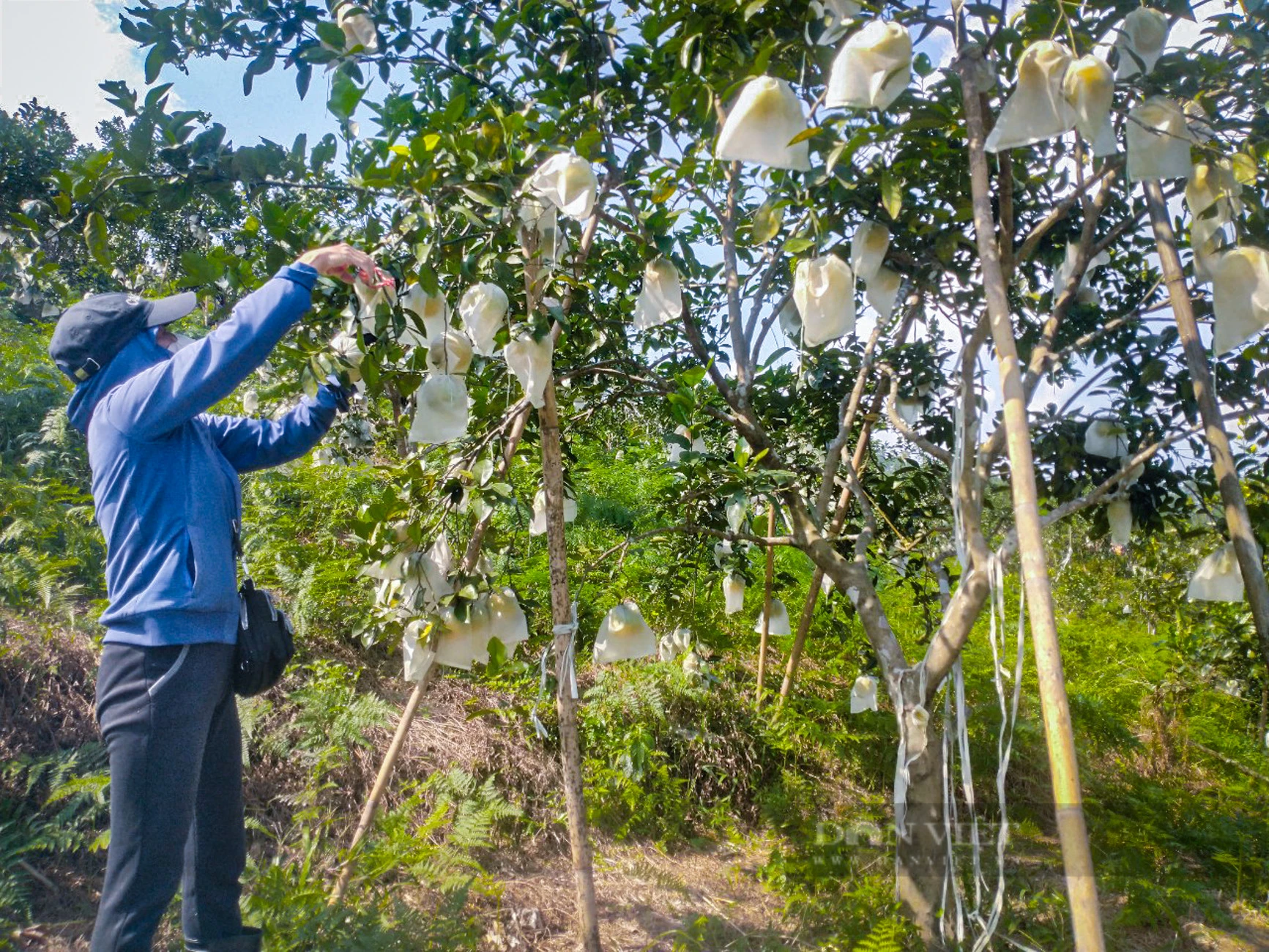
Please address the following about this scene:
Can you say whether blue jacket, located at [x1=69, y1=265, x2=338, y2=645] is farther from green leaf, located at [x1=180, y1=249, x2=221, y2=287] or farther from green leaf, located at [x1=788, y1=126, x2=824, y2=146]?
green leaf, located at [x1=788, y1=126, x2=824, y2=146]

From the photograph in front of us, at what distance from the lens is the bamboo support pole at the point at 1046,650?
112 cm

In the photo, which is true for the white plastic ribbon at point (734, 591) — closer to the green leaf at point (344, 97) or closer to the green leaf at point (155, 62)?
the green leaf at point (344, 97)

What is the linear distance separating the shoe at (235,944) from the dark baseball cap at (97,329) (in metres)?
1.33

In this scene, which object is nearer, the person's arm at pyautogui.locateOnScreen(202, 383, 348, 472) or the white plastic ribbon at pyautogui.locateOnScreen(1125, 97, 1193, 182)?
the white plastic ribbon at pyautogui.locateOnScreen(1125, 97, 1193, 182)

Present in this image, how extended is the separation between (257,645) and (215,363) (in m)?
0.65

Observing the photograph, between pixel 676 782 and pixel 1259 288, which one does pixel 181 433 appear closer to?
pixel 1259 288

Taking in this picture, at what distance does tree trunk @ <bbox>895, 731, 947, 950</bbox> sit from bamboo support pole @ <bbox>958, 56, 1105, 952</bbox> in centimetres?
125

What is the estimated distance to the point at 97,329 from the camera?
189 centimetres

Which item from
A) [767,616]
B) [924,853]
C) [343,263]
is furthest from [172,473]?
[767,616]

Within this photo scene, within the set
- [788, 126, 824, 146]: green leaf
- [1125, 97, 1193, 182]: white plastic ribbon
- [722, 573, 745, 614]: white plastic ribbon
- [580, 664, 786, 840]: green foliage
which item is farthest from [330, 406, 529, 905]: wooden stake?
[1125, 97, 1193, 182]: white plastic ribbon

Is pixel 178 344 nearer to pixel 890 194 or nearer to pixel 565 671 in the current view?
pixel 565 671

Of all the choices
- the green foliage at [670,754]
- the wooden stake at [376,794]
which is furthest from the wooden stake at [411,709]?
the green foliage at [670,754]

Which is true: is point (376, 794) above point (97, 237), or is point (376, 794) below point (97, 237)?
below

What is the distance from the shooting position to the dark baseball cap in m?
1.88
